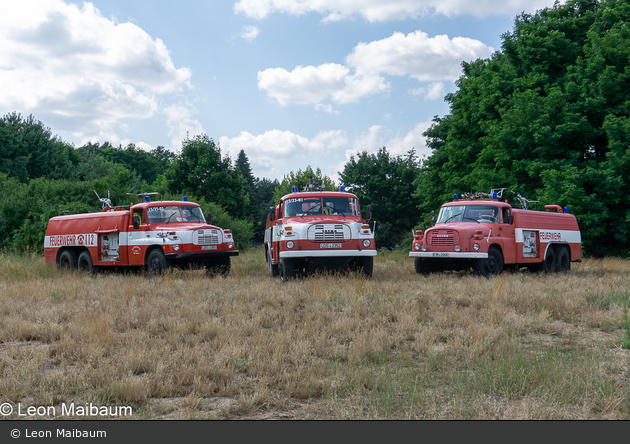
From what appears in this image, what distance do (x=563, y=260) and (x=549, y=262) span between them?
0.85m

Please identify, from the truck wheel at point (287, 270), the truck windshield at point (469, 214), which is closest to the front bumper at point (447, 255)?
the truck windshield at point (469, 214)

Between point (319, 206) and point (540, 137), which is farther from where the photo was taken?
point (540, 137)

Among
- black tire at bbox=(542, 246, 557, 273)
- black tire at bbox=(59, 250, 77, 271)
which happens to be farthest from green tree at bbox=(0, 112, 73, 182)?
black tire at bbox=(542, 246, 557, 273)

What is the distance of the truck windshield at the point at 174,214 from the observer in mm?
14828

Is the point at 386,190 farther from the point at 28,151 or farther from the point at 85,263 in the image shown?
the point at 85,263

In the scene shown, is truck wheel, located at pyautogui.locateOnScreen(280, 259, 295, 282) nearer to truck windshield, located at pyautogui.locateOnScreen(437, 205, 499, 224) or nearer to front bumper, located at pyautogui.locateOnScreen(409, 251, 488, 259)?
front bumper, located at pyautogui.locateOnScreen(409, 251, 488, 259)

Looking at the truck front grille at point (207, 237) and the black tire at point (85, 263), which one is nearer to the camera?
the truck front grille at point (207, 237)

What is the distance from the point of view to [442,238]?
14.1m

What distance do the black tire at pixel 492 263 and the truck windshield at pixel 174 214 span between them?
861cm

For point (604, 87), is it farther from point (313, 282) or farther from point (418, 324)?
point (418, 324)

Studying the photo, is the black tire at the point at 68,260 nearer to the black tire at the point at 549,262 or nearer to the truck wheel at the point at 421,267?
the truck wheel at the point at 421,267

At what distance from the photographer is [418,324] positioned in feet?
24.5

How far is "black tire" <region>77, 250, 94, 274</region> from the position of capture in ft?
51.4

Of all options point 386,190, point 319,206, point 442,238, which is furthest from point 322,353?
point 386,190
